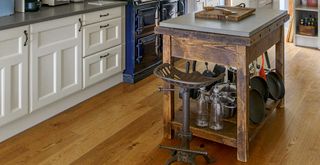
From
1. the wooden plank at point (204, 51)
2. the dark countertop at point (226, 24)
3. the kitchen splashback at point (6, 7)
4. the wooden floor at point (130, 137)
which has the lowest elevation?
the wooden floor at point (130, 137)

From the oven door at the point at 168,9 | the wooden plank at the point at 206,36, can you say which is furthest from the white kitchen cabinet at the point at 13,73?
the oven door at the point at 168,9

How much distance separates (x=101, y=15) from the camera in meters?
3.75

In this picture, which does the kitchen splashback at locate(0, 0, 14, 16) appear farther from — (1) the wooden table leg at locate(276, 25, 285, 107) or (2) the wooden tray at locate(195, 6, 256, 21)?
(1) the wooden table leg at locate(276, 25, 285, 107)

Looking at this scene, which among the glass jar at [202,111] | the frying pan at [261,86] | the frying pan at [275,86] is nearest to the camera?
the glass jar at [202,111]

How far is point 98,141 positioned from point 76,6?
139cm

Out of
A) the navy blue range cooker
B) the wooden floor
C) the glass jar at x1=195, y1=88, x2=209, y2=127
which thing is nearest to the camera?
the wooden floor

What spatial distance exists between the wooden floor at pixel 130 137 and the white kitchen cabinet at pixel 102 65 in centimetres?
20

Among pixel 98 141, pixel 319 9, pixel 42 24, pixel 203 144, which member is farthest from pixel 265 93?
pixel 319 9

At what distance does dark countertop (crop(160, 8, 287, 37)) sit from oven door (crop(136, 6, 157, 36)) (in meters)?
1.33

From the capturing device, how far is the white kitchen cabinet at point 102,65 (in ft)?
12.1

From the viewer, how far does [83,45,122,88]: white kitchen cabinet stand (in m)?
3.68

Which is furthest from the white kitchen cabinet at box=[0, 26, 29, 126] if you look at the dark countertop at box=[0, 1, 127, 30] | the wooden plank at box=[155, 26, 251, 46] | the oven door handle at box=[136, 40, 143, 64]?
the oven door handle at box=[136, 40, 143, 64]

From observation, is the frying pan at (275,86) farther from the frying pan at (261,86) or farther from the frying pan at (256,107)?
the frying pan at (256,107)

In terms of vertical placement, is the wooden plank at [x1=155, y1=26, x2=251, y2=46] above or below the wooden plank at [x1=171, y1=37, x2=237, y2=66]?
above
